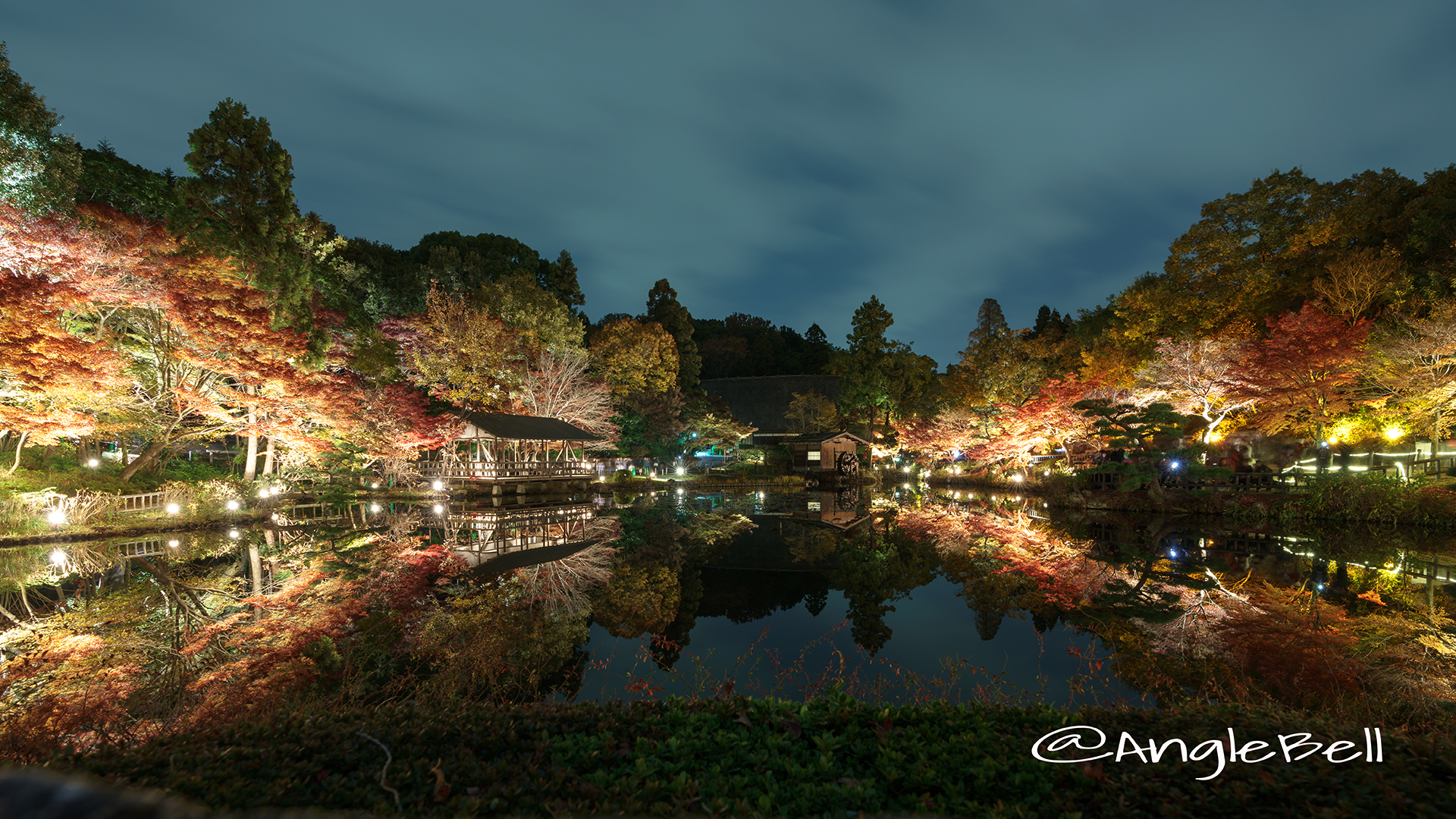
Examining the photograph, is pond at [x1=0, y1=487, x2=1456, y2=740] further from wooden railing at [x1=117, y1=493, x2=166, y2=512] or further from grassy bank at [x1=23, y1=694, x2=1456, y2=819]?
wooden railing at [x1=117, y1=493, x2=166, y2=512]

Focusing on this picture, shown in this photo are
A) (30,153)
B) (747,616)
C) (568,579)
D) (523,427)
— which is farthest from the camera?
(523,427)

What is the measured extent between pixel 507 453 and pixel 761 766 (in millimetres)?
24944

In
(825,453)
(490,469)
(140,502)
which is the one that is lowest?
(140,502)

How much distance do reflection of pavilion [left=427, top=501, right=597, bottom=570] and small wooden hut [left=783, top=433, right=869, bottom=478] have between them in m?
16.4

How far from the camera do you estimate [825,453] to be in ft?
115

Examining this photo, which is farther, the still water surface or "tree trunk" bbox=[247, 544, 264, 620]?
"tree trunk" bbox=[247, 544, 264, 620]

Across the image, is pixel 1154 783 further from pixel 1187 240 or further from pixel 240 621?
pixel 1187 240

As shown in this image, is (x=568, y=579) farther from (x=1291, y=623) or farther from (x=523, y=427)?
(x=523, y=427)

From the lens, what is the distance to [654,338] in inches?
1227

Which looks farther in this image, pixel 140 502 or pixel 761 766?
pixel 140 502

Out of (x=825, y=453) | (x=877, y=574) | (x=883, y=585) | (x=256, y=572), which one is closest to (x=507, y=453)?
(x=256, y=572)

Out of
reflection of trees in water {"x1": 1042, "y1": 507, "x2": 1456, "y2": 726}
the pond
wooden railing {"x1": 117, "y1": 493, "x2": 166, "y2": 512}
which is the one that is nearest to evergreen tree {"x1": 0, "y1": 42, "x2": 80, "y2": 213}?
wooden railing {"x1": 117, "y1": 493, "x2": 166, "y2": 512}
